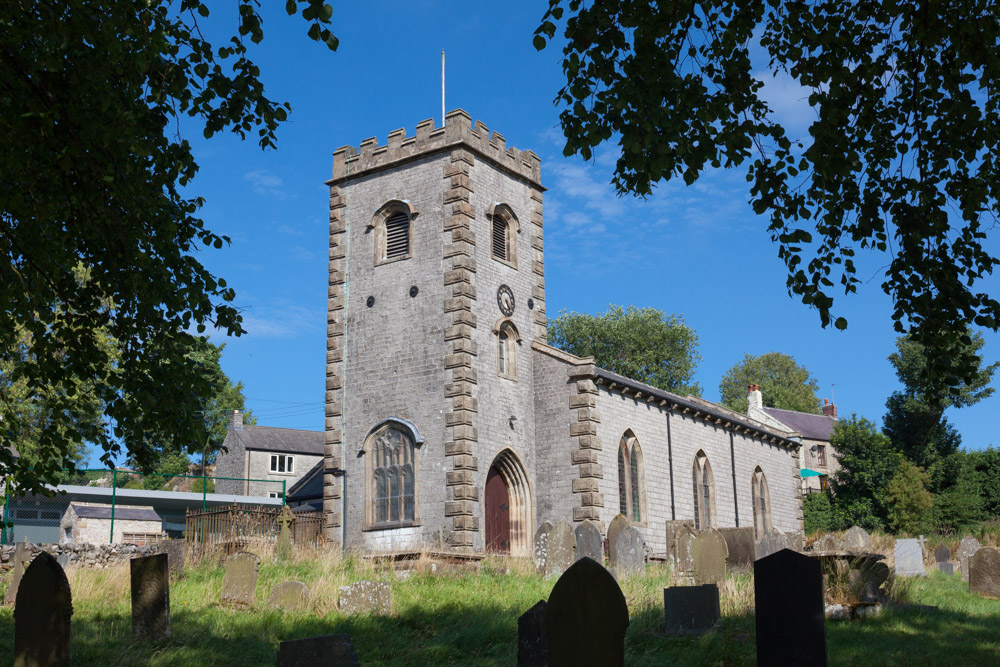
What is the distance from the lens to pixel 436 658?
38.5 ft

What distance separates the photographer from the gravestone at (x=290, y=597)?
14.1m

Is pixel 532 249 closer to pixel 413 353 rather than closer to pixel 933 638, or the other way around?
pixel 413 353

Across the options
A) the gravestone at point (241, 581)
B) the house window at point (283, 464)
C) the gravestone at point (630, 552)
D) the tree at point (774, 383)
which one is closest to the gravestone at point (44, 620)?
the gravestone at point (241, 581)

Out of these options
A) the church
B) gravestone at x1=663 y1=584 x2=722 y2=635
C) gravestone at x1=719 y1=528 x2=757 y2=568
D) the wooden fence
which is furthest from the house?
gravestone at x1=663 y1=584 x2=722 y2=635

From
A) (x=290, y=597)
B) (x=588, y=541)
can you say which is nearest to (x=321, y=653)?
(x=290, y=597)

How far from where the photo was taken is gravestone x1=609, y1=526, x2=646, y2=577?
18.9 metres

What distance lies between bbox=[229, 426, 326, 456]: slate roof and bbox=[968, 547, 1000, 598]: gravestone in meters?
44.3

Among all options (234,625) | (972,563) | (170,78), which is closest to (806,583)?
(170,78)

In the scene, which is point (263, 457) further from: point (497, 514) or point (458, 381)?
point (458, 381)

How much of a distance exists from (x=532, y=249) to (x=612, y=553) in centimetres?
1318

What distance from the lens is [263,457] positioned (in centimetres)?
5662

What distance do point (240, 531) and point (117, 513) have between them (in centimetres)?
1619

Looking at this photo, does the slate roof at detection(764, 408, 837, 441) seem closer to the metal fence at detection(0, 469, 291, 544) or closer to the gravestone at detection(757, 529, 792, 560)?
the metal fence at detection(0, 469, 291, 544)

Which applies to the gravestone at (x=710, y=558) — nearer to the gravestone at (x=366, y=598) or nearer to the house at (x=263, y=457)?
the gravestone at (x=366, y=598)
